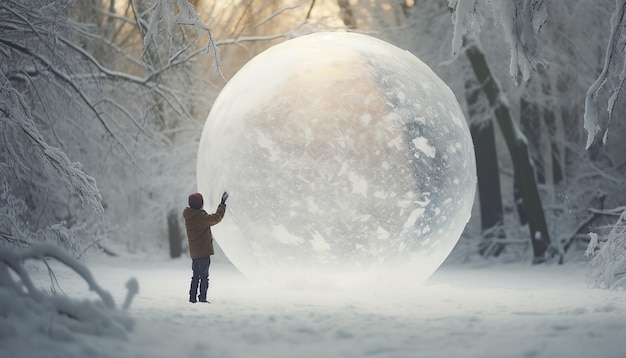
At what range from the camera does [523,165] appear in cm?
1402

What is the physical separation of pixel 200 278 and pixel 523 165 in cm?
805

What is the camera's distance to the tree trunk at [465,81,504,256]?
49.9 ft

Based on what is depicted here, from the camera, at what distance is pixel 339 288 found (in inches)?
334

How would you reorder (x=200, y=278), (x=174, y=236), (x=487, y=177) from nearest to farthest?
1. (x=200, y=278)
2. (x=487, y=177)
3. (x=174, y=236)

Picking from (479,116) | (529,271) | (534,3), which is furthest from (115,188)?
(534,3)

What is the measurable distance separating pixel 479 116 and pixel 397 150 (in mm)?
7095

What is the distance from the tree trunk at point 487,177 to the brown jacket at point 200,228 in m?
8.30

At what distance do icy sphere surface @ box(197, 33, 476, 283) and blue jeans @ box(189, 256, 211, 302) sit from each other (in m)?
0.71

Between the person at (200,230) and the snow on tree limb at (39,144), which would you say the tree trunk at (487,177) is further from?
the snow on tree limb at (39,144)

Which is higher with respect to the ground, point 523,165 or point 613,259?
point 523,165

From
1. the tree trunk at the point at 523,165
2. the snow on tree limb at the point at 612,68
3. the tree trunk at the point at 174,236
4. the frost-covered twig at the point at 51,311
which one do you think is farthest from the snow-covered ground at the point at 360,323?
the tree trunk at the point at 174,236

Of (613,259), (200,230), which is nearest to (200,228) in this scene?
(200,230)

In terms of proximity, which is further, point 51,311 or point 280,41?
point 280,41

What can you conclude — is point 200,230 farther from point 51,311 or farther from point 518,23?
point 518,23
